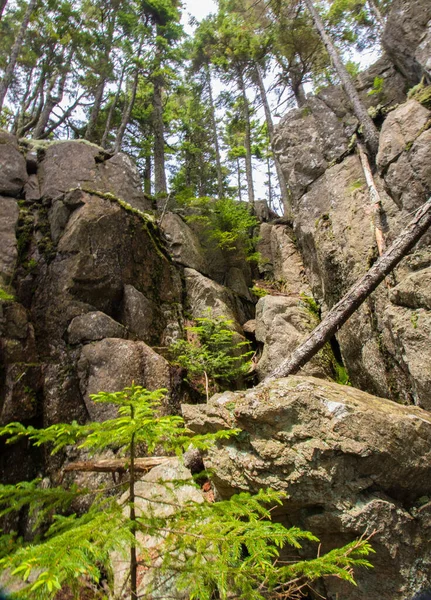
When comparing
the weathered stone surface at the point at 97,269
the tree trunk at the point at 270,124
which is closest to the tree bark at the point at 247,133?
the tree trunk at the point at 270,124

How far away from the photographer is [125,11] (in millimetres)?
19016

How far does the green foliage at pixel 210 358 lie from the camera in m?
9.02

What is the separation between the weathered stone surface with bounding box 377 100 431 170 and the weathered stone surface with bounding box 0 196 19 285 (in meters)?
11.1

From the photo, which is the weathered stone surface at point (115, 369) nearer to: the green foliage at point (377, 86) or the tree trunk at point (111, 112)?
the green foliage at point (377, 86)

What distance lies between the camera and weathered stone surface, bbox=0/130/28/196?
1202 centimetres

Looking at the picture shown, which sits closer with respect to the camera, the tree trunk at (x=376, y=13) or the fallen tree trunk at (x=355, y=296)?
the fallen tree trunk at (x=355, y=296)

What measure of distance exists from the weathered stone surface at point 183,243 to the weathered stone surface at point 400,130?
23.8 ft

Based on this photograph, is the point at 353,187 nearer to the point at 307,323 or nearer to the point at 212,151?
the point at 307,323

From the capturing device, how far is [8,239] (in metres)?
10.6

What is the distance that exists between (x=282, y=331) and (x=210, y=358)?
2.47 metres

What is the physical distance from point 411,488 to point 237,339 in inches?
289

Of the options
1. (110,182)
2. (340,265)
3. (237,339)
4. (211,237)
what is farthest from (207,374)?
(110,182)

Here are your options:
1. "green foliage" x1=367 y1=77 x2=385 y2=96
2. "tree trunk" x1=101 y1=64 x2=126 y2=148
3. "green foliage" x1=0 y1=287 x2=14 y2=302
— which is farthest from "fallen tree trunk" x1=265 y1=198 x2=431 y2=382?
"tree trunk" x1=101 y1=64 x2=126 y2=148

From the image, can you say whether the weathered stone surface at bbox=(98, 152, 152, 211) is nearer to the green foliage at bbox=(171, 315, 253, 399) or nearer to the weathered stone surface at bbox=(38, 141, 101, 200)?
the weathered stone surface at bbox=(38, 141, 101, 200)
